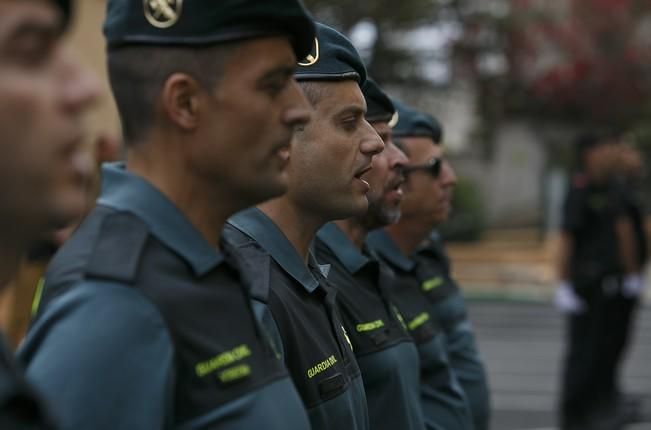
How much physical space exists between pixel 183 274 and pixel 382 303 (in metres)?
1.90

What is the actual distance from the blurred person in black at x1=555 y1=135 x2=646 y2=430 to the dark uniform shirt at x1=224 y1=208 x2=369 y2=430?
6.74m

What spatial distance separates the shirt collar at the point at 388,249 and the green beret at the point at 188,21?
9.30 feet

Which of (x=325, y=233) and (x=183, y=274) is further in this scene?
(x=325, y=233)

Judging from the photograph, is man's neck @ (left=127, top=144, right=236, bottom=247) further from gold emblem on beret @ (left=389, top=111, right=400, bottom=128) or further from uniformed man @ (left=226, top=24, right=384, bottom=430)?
gold emblem on beret @ (left=389, top=111, right=400, bottom=128)

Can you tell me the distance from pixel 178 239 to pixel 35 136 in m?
0.51

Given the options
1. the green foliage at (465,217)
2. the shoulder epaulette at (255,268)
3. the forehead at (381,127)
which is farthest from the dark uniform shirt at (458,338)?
the green foliage at (465,217)

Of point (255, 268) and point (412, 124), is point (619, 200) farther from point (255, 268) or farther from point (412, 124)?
point (255, 268)

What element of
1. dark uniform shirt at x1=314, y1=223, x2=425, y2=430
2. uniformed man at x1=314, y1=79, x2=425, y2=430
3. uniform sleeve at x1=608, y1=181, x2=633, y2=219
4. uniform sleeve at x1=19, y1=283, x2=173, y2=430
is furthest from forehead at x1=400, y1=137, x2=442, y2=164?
uniform sleeve at x1=608, y1=181, x2=633, y2=219

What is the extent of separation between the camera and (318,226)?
11.4 feet

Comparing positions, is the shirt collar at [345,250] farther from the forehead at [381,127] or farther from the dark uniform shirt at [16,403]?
the dark uniform shirt at [16,403]

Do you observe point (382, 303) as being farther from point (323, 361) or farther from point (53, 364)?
point (53, 364)

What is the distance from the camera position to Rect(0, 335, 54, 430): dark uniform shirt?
1.74 m

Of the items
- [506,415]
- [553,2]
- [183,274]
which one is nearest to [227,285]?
[183,274]

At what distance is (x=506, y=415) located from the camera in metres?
10.2
